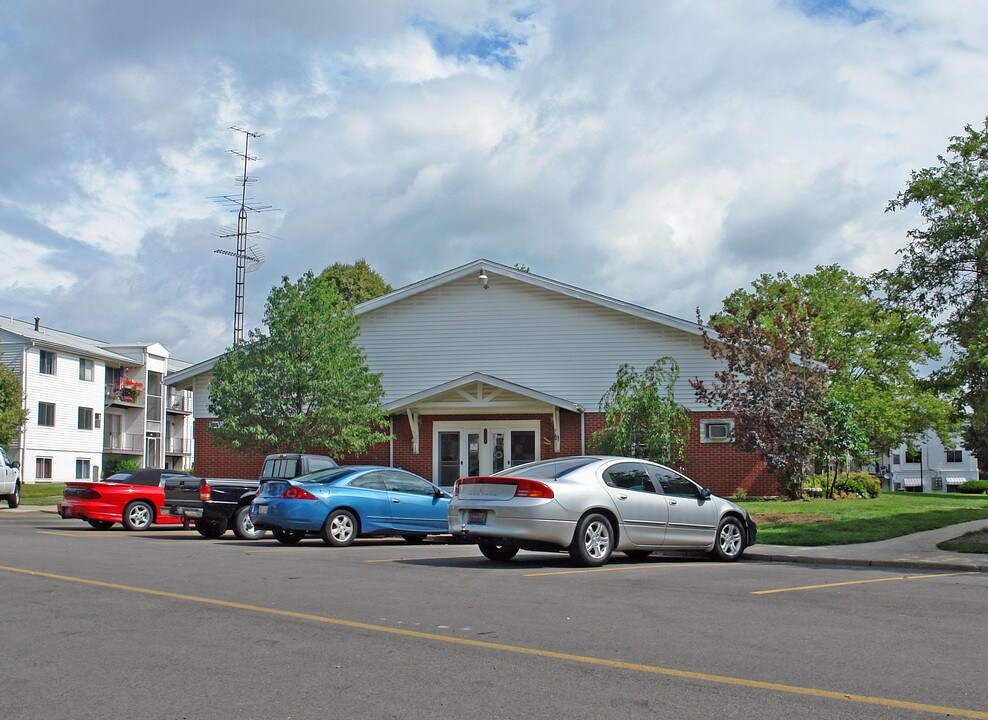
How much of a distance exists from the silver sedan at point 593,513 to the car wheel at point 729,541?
1cm

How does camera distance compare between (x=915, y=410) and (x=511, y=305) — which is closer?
(x=511, y=305)

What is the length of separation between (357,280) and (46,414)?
1930 cm

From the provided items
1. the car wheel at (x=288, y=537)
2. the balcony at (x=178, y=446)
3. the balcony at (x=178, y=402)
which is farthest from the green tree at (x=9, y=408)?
the balcony at (x=178, y=446)

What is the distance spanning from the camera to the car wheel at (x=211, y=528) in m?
18.3

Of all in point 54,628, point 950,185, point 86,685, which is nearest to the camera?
point 86,685

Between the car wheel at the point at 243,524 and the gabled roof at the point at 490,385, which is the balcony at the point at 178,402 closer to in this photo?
the gabled roof at the point at 490,385

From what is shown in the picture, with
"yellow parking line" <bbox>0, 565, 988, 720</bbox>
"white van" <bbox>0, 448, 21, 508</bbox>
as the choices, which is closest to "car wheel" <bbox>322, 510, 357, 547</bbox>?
"yellow parking line" <bbox>0, 565, 988, 720</bbox>

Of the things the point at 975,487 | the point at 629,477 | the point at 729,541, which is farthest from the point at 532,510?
the point at 975,487

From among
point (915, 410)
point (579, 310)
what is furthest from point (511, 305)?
point (915, 410)

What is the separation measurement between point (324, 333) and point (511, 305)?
19.1ft

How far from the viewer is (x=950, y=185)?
18406mm

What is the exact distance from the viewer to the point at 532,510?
40.3 feet

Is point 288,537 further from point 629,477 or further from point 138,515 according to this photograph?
point 629,477

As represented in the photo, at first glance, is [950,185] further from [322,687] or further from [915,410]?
[915,410]
